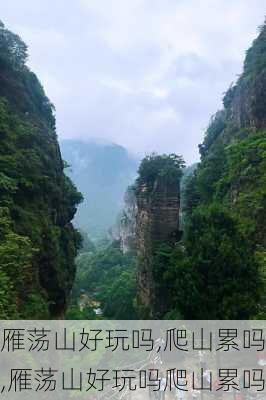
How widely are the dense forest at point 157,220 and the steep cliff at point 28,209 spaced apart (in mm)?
47

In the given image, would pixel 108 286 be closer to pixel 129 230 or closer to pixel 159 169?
pixel 129 230

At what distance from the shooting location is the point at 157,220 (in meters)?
22.7

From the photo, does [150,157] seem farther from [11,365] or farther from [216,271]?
[11,365]

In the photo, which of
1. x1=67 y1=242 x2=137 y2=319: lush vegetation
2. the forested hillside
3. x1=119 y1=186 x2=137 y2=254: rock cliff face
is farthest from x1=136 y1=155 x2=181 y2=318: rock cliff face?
x1=119 y1=186 x2=137 y2=254: rock cliff face

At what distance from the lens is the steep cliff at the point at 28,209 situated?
377 inches

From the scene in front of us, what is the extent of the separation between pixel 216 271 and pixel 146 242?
11006 millimetres

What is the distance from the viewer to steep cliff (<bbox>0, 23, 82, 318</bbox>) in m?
9.59

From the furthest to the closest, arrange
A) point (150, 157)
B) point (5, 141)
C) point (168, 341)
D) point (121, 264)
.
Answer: point (121, 264), point (150, 157), point (5, 141), point (168, 341)

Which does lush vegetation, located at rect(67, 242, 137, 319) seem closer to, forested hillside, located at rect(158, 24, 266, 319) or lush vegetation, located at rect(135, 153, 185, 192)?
lush vegetation, located at rect(135, 153, 185, 192)

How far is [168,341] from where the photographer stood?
9.29 m

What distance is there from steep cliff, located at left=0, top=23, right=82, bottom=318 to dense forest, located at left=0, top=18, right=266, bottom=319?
0.05 metres

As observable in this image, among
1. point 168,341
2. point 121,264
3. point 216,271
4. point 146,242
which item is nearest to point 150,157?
point 146,242

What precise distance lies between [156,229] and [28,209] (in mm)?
9064

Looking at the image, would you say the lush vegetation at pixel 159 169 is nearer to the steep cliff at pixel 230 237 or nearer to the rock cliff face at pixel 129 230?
the steep cliff at pixel 230 237
